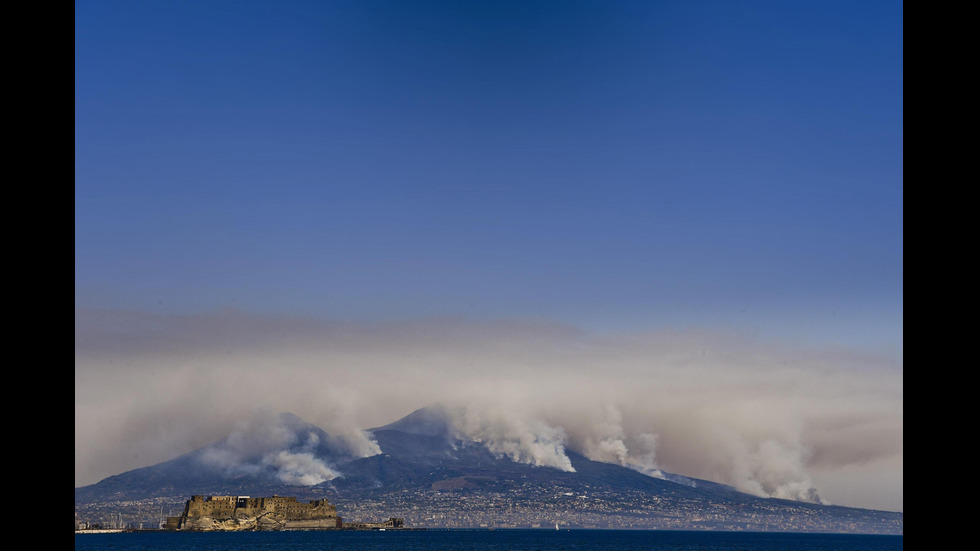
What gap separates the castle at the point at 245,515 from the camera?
184 meters

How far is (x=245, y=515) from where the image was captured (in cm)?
18750

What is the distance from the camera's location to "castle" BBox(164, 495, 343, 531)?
7239 inches
